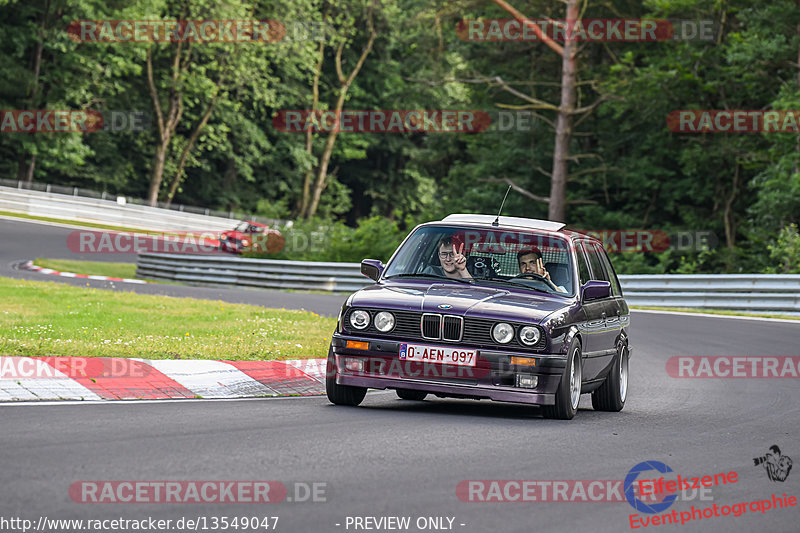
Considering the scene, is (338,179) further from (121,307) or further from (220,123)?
(121,307)

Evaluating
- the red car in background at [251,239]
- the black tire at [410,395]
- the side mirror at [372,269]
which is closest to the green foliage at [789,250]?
the red car in background at [251,239]

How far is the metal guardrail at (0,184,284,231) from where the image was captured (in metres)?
51.6

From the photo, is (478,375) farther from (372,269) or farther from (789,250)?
(789,250)

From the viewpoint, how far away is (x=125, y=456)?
6.56 meters

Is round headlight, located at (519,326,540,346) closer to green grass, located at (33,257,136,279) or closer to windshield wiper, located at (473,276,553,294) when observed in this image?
windshield wiper, located at (473,276,553,294)

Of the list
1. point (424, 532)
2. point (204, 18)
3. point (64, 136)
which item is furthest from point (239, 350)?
point (204, 18)

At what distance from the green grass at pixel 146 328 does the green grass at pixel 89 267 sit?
515 inches

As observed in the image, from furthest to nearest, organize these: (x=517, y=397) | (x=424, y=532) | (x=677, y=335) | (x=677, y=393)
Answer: (x=677, y=335) → (x=677, y=393) → (x=517, y=397) → (x=424, y=532)

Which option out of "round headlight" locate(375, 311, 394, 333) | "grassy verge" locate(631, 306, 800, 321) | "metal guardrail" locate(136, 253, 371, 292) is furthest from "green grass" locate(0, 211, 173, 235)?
"round headlight" locate(375, 311, 394, 333)

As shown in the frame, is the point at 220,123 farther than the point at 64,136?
Yes

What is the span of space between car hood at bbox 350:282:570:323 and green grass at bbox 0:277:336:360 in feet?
10.00

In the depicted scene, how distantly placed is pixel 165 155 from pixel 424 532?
62688 mm

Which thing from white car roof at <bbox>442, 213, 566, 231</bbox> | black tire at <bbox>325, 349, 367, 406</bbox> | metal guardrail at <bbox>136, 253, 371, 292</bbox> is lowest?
metal guardrail at <bbox>136, 253, 371, 292</bbox>

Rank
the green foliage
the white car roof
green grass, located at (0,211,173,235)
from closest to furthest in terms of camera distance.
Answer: the white car roof < the green foliage < green grass, located at (0,211,173,235)
